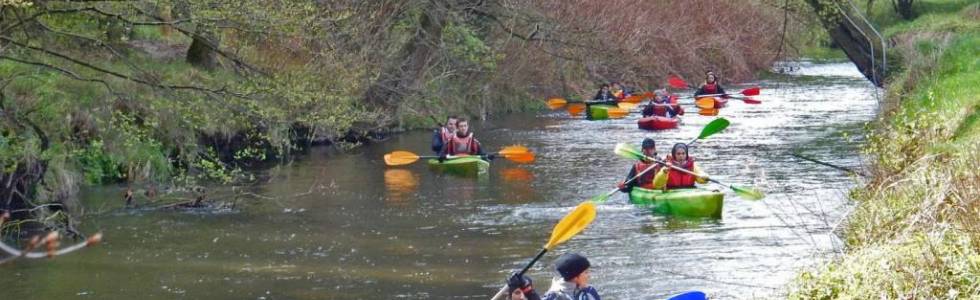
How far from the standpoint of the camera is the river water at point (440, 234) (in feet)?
34.1

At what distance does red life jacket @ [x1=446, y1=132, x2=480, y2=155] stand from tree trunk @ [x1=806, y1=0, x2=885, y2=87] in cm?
544

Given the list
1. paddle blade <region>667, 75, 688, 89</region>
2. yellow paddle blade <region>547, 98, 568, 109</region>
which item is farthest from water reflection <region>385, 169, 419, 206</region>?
paddle blade <region>667, 75, 688, 89</region>

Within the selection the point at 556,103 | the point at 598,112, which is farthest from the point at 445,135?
the point at 556,103

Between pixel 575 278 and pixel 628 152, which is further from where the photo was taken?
pixel 628 152

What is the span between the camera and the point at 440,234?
1285cm

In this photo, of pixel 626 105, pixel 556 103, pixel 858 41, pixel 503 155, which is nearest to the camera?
pixel 503 155

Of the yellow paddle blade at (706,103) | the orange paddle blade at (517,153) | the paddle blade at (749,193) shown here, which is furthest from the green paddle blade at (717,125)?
the yellow paddle blade at (706,103)

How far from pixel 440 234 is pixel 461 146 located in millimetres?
5229

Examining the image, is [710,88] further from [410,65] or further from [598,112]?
[410,65]

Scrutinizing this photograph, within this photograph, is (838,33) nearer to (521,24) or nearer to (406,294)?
(521,24)

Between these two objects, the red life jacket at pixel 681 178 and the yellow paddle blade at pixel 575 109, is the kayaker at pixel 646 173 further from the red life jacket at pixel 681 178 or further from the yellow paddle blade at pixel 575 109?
the yellow paddle blade at pixel 575 109

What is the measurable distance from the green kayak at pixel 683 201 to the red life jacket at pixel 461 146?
4.50 m

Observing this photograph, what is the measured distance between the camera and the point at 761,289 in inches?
378

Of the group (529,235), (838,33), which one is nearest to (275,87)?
(529,235)
